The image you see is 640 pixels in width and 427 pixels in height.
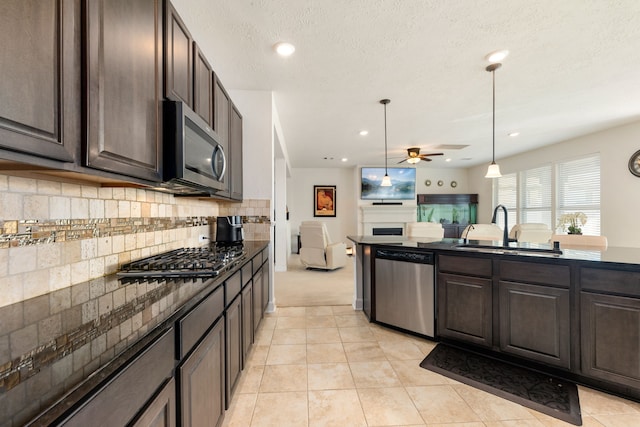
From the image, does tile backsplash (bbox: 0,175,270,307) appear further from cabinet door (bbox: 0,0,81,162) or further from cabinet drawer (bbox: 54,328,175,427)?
cabinet drawer (bbox: 54,328,175,427)

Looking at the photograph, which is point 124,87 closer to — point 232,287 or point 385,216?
point 232,287

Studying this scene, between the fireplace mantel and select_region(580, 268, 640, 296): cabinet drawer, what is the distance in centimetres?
604

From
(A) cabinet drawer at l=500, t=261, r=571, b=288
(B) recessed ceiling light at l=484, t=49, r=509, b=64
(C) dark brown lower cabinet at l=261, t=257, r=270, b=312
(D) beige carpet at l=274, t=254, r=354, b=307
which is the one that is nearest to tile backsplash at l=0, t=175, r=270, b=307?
(C) dark brown lower cabinet at l=261, t=257, r=270, b=312

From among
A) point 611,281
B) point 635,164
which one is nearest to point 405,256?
point 611,281

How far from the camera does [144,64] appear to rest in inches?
50.5

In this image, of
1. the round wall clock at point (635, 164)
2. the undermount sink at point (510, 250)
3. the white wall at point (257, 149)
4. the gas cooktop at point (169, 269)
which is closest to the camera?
the gas cooktop at point (169, 269)

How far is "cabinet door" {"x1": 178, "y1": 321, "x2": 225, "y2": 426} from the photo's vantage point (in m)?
1.01

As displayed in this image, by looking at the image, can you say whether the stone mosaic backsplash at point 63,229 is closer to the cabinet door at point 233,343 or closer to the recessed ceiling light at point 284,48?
the cabinet door at point 233,343

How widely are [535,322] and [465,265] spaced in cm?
58

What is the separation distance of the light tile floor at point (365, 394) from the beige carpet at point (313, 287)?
3.64 feet

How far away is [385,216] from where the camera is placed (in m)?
7.95

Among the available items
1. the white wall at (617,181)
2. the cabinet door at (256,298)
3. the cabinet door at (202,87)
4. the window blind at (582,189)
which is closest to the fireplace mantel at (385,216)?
the window blind at (582,189)

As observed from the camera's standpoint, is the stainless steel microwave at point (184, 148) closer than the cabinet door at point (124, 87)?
No

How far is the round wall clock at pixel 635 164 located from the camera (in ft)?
13.7
